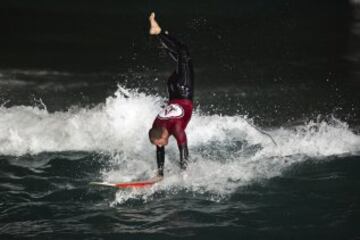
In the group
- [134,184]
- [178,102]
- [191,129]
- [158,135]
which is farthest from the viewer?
[191,129]

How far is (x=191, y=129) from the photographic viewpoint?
1138 centimetres

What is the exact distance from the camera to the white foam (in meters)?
9.05

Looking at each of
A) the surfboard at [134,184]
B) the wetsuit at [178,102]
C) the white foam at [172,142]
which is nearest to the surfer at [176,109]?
the wetsuit at [178,102]

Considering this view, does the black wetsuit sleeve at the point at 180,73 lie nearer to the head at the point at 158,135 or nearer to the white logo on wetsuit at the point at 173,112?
the white logo on wetsuit at the point at 173,112

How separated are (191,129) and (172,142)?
2.72ft

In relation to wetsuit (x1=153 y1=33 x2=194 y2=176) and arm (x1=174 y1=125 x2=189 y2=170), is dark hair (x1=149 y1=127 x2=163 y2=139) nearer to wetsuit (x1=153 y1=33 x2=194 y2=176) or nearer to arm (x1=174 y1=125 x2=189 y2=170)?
wetsuit (x1=153 y1=33 x2=194 y2=176)

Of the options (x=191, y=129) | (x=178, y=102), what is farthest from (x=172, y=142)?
(x=178, y=102)

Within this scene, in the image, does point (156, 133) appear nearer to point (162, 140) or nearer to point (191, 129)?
point (162, 140)

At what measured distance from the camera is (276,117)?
12.9m

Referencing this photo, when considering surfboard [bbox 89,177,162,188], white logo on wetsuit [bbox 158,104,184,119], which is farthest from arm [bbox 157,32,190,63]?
surfboard [bbox 89,177,162,188]

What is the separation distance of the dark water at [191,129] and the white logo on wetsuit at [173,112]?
95cm

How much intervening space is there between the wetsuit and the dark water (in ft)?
1.82

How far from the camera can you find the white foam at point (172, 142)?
9.05m

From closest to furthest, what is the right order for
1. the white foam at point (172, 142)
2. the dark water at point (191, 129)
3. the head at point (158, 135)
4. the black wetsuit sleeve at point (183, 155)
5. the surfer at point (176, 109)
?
the dark water at point (191, 129) < the head at point (158, 135) < the surfer at point (176, 109) < the black wetsuit sleeve at point (183, 155) < the white foam at point (172, 142)
